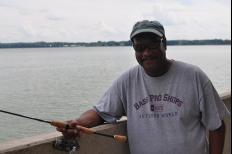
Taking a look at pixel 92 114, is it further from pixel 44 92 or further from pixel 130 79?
pixel 44 92

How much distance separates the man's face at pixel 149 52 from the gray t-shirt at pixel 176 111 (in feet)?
0.34

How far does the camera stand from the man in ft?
9.91

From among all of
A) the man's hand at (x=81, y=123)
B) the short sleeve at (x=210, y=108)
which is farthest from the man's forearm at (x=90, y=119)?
the short sleeve at (x=210, y=108)

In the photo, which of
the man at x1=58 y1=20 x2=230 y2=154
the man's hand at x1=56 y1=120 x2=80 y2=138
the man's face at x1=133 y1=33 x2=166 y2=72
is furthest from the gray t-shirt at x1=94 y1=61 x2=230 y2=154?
the man's hand at x1=56 y1=120 x2=80 y2=138

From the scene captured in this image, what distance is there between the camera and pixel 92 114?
333 cm

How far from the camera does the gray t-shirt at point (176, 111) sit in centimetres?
304

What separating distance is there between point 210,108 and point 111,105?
68 cm

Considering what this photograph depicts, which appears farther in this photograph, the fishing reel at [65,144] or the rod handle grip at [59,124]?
the fishing reel at [65,144]

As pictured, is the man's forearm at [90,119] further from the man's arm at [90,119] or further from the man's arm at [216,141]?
the man's arm at [216,141]

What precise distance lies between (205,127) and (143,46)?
68 centimetres

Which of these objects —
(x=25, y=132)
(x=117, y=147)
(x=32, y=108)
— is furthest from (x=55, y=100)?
(x=117, y=147)

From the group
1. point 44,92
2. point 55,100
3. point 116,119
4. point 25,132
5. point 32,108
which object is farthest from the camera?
point 44,92

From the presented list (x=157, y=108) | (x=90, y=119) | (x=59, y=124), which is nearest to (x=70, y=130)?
(x=59, y=124)

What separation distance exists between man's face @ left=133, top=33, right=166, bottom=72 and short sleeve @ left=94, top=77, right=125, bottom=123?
0.31 metres
